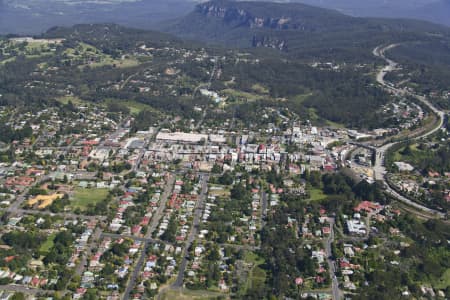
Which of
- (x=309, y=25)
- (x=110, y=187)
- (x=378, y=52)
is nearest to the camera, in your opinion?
(x=110, y=187)

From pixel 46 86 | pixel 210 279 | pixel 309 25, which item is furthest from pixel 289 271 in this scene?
pixel 309 25

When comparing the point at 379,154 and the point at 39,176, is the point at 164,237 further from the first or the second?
the point at 379,154

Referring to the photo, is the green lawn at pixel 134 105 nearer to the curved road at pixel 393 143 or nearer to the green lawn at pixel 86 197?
the green lawn at pixel 86 197

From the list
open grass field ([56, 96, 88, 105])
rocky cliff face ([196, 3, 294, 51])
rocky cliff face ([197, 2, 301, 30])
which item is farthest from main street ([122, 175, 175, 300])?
rocky cliff face ([197, 2, 301, 30])

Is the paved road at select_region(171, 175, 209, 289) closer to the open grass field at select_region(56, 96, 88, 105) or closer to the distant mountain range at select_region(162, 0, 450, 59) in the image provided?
the open grass field at select_region(56, 96, 88, 105)

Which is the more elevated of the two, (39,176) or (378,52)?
(378,52)

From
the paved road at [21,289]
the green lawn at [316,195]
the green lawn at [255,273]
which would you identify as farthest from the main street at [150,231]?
the green lawn at [316,195]

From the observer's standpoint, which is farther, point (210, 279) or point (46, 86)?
point (46, 86)
